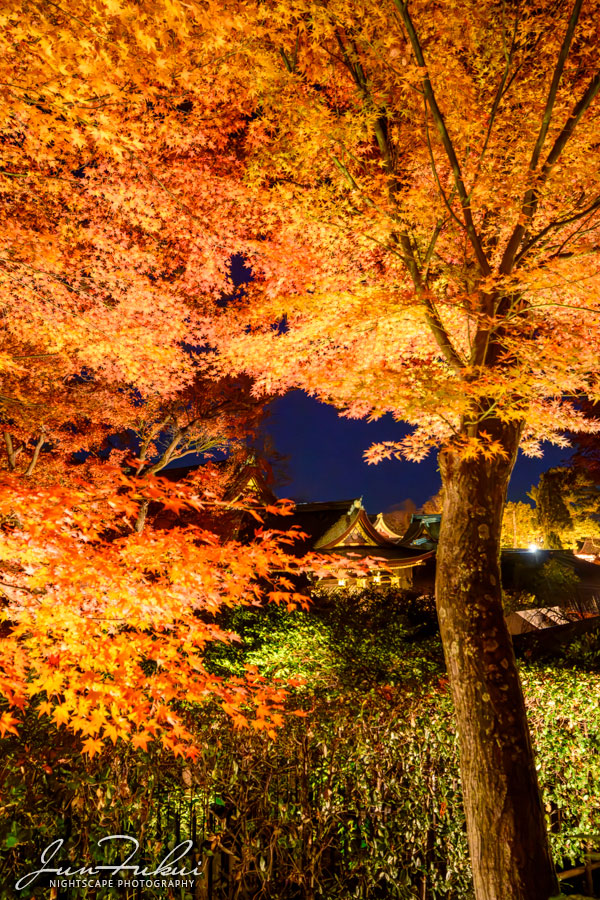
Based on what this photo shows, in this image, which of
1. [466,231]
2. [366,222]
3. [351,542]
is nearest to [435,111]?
[466,231]

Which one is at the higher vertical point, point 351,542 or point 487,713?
point 351,542

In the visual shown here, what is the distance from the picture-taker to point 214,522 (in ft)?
50.8

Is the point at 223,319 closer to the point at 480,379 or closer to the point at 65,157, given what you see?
the point at 65,157

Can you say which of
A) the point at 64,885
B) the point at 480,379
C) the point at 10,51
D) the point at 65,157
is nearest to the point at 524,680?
the point at 480,379

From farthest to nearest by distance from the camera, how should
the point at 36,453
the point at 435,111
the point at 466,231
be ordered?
1. the point at 36,453
2. the point at 466,231
3. the point at 435,111

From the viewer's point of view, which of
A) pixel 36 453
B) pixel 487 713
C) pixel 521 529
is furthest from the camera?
pixel 521 529

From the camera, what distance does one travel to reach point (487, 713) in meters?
3.78

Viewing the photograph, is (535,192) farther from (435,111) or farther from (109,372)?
(109,372)

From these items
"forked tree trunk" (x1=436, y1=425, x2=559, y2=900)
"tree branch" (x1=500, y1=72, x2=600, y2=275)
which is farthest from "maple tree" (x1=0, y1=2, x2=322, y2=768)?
"tree branch" (x1=500, y1=72, x2=600, y2=275)

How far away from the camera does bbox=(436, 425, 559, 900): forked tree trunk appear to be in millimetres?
3486

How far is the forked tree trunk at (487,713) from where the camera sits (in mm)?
3486

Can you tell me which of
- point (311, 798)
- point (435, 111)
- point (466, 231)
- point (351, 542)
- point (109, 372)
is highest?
point (109, 372)

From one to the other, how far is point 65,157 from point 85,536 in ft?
→ 19.4

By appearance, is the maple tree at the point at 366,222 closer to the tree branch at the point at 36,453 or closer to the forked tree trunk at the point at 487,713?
the forked tree trunk at the point at 487,713
